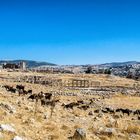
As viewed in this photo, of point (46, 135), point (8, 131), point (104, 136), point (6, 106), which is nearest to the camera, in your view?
point (8, 131)

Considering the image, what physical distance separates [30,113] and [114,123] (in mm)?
5821

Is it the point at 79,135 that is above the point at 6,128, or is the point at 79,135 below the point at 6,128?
below

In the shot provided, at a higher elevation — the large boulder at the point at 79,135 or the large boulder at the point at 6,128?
the large boulder at the point at 6,128

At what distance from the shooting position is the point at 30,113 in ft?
88.4

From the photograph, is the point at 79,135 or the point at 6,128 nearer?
the point at 6,128

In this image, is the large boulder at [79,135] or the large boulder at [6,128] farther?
the large boulder at [79,135]

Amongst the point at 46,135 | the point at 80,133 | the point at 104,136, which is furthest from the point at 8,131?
the point at 104,136

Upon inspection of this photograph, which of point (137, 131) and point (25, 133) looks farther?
point (137, 131)

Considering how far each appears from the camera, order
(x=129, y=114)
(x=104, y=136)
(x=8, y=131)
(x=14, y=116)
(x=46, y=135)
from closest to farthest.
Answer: (x=8, y=131) < (x=46, y=135) < (x=104, y=136) < (x=14, y=116) < (x=129, y=114)

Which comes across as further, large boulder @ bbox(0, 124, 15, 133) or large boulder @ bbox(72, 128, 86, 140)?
large boulder @ bbox(72, 128, 86, 140)

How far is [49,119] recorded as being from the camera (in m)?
25.8

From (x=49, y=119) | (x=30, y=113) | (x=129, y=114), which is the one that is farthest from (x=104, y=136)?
(x=129, y=114)

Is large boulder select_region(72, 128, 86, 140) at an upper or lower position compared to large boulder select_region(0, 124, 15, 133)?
lower

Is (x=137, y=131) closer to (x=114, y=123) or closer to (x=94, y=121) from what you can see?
(x=114, y=123)
